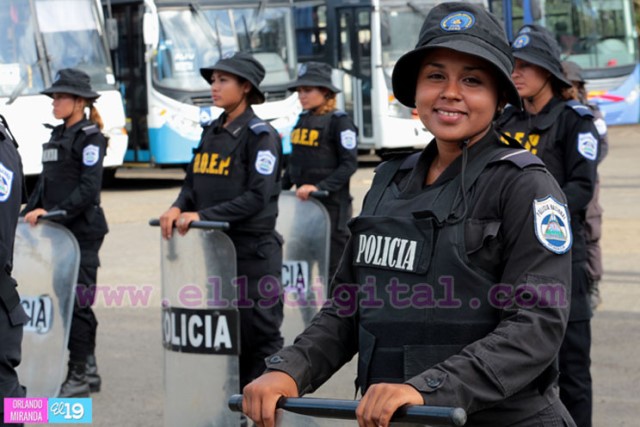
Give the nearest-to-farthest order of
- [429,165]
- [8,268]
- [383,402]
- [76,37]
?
[383,402], [429,165], [8,268], [76,37]

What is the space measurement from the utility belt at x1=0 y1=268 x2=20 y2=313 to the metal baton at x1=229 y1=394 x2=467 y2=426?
1401 millimetres

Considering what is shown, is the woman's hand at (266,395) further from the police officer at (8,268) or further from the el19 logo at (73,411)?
the el19 logo at (73,411)

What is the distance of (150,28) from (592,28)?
928 centimetres

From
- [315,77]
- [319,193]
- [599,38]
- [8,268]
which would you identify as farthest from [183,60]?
[8,268]

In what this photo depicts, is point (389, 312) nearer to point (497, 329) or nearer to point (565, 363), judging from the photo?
point (497, 329)

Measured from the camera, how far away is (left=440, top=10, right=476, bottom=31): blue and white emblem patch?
246 cm

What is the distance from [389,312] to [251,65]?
3579 mm

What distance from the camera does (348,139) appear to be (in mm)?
8438

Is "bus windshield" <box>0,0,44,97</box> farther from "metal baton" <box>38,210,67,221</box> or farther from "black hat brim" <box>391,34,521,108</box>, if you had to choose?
"black hat brim" <box>391,34,521,108</box>

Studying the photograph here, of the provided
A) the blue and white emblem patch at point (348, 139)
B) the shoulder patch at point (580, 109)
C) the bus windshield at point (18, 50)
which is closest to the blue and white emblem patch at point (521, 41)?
the shoulder patch at point (580, 109)

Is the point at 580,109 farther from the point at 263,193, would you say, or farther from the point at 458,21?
the point at 458,21

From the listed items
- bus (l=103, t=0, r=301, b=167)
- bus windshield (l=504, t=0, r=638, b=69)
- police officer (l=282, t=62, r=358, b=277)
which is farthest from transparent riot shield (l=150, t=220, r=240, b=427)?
bus windshield (l=504, t=0, r=638, b=69)

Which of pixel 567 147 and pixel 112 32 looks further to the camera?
pixel 112 32

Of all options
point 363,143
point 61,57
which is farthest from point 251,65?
point 363,143
